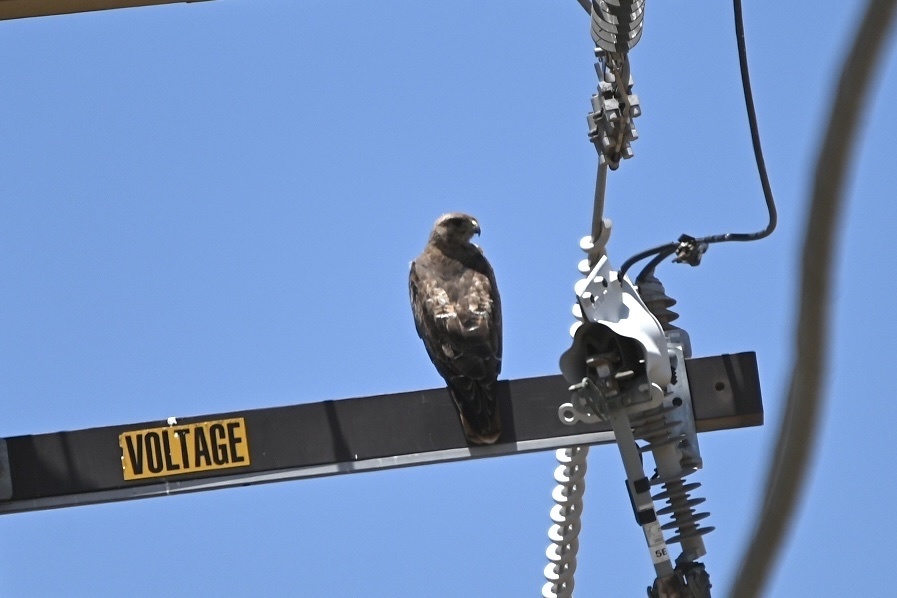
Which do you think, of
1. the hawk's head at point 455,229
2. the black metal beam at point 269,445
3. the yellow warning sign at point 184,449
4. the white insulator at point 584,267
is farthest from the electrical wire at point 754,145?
the hawk's head at point 455,229

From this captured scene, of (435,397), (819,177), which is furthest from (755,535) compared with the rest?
(435,397)

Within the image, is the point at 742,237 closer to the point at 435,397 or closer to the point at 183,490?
the point at 435,397

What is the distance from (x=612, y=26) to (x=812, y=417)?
2703 mm

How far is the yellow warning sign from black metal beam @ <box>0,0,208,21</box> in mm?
1674

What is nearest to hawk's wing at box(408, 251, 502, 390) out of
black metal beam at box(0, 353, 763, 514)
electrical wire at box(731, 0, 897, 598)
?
black metal beam at box(0, 353, 763, 514)

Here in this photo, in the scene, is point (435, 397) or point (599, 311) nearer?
point (599, 311)

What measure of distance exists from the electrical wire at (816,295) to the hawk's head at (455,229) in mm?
6610

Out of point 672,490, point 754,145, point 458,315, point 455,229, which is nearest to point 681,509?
point 672,490

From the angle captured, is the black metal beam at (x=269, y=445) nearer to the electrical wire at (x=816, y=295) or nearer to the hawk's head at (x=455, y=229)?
the hawk's head at (x=455, y=229)

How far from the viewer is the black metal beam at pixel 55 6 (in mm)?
5328

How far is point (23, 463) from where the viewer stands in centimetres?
495

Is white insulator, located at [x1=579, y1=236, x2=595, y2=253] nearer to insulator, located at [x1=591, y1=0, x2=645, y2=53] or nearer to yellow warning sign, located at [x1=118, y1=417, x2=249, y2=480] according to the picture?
insulator, located at [x1=591, y1=0, x2=645, y2=53]

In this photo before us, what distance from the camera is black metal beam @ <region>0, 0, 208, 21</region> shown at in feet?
17.5

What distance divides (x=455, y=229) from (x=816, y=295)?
22.2ft
